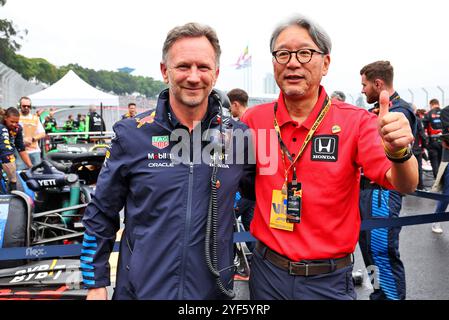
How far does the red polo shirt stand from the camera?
1.68 metres

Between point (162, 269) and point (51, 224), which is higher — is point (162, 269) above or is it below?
above

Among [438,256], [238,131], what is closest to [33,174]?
[238,131]

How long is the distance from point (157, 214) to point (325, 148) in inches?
30.9

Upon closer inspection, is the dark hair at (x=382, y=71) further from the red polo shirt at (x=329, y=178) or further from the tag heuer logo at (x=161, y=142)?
the tag heuer logo at (x=161, y=142)

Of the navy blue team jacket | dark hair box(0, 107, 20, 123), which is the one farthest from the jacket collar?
dark hair box(0, 107, 20, 123)

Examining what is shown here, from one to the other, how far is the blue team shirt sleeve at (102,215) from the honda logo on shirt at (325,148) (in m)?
0.84

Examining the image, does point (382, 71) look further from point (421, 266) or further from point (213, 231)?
point (213, 231)

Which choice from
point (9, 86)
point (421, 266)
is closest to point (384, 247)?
point (421, 266)

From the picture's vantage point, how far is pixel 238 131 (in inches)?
73.1

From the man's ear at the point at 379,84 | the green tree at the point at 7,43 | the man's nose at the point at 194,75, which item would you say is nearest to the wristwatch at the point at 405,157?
the man's nose at the point at 194,75

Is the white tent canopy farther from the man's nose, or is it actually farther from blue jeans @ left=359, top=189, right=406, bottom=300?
the man's nose

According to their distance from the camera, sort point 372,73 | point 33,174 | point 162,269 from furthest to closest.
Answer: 1. point 33,174
2. point 372,73
3. point 162,269
